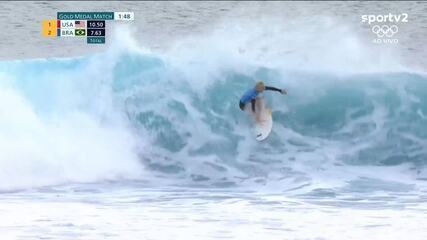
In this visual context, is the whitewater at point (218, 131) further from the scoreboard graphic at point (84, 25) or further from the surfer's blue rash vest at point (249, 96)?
the surfer's blue rash vest at point (249, 96)

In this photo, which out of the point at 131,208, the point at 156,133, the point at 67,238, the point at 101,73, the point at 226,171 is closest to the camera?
the point at 67,238

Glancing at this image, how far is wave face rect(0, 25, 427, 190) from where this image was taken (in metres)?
13.4

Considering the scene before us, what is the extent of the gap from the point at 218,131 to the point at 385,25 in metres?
4.94

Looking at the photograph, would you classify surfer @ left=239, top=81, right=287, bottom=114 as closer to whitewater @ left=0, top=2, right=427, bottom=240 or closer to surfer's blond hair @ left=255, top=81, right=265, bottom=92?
surfer's blond hair @ left=255, top=81, right=265, bottom=92

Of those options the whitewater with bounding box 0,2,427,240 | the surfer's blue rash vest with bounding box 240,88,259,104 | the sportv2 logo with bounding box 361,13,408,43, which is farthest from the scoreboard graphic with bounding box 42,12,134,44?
the sportv2 logo with bounding box 361,13,408,43

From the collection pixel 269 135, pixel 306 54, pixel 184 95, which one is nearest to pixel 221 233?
pixel 269 135

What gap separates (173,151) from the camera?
46.3 feet

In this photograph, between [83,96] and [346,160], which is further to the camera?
[83,96]

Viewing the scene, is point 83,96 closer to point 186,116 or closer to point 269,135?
point 186,116

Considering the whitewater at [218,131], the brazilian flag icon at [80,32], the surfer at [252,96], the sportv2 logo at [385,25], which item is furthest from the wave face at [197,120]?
the sportv2 logo at [385,25]

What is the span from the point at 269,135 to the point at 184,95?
1.64 metres

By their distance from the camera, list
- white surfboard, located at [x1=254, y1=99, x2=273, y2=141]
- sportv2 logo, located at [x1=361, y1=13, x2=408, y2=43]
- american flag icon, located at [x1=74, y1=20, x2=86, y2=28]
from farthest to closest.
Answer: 1. sportv2 logo, located at [x1=361, y1=13, x2=408, y2=43]
2. american flag icon, located at [x1=74, y1=20, x2=86, y2=28]
3. white surfboard, located at [x1=254, y1=99, x2=273, y2=141]

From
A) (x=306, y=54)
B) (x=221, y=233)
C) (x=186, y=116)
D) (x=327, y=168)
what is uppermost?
(x=306, y=54)

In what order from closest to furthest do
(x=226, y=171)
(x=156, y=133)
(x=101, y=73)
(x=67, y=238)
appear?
(x=67, y=238)
(x=226, y=171)
(x=156, y=133)
(x=101, y=73)
